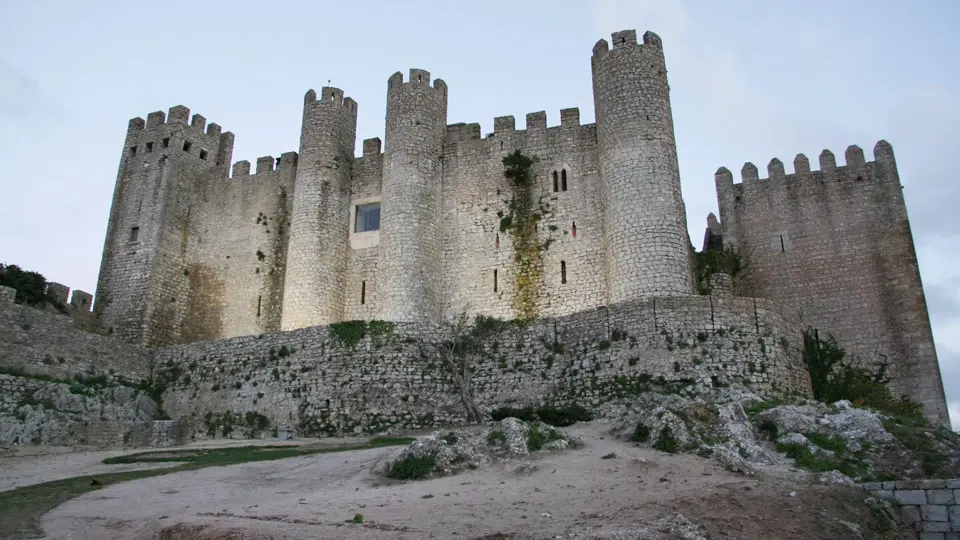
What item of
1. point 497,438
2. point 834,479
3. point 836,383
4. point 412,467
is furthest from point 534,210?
point 834,479

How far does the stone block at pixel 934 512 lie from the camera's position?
11.2m

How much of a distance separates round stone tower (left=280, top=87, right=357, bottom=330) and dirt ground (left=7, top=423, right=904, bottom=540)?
1251 cm

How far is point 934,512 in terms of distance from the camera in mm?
11273

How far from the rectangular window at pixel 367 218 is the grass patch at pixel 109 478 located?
35.9ft

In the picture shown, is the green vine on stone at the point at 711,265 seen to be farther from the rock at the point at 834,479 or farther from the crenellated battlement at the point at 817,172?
the rock at the point at 834,479

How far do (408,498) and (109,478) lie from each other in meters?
6.47

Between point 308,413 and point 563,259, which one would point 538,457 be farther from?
point 563,259

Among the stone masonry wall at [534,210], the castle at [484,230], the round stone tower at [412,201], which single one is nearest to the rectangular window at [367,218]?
the castle at [484,230]

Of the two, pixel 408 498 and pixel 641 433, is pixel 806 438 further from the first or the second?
pixel 408 498

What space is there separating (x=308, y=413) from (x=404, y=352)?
2956 millimetres

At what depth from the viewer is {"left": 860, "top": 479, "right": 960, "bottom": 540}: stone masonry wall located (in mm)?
11148

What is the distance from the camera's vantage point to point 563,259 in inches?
971

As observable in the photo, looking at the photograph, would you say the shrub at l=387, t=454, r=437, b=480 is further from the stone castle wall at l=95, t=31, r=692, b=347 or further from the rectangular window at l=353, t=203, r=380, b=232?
the rectangular window at l=353, t=203, r=380, b=232

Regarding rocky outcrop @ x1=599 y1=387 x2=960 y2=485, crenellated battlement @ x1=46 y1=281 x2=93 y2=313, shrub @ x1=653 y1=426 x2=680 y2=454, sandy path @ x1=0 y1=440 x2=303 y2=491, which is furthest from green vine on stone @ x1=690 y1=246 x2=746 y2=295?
crenellated battlement @ x1=46 y1=281 x2=93 y2=313
